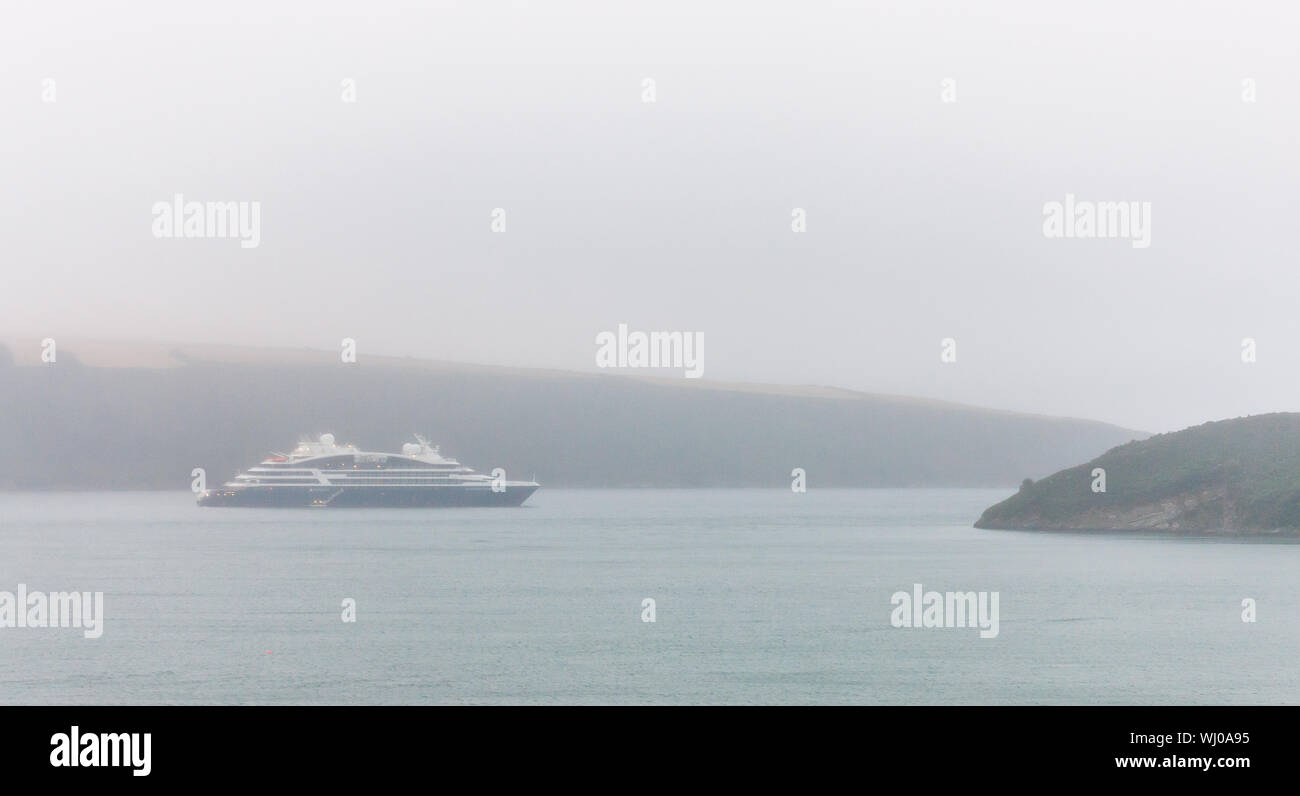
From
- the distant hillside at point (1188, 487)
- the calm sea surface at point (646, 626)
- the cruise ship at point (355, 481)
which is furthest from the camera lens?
the cruise ship at point (355, 481)

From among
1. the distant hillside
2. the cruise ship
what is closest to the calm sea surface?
the distant hillside

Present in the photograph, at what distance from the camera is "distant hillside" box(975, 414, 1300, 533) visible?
8081 centimetres

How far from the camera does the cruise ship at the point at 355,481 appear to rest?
116562 mm

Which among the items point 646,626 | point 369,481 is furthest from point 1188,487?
point 369,481

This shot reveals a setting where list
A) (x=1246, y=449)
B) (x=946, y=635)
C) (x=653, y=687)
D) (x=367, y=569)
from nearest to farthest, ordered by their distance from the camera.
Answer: (x=653, y=687) < (x=946, y=635) < (x=367, y=569) < (x=1246, y=449)

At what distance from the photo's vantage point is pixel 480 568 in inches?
2221

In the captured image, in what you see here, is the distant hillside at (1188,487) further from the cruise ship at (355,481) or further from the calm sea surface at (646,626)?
the cruise ship at (355,481)

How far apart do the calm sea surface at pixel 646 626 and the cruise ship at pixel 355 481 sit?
40478mm

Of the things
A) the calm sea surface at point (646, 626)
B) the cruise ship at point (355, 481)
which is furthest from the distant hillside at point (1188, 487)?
the cruise ship at point (355, 481)

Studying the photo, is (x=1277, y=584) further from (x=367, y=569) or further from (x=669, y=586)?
(x=367, y=569)

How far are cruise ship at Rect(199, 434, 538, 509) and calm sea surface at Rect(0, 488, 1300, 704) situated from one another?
4048 cm

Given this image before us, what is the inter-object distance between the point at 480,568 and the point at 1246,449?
58.4 meters

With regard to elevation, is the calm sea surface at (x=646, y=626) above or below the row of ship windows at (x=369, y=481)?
below
